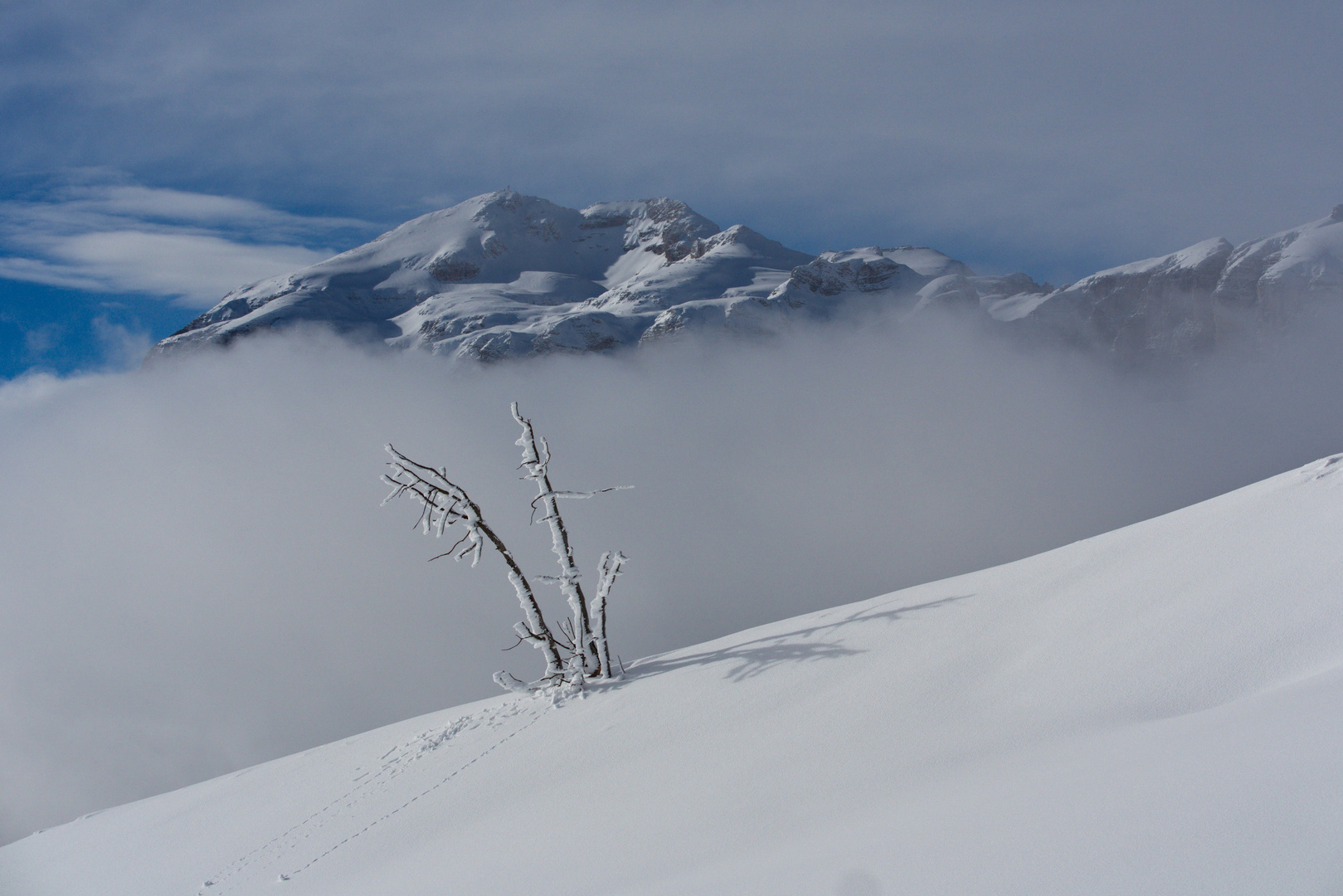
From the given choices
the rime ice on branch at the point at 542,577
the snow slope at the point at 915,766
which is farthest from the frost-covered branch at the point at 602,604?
the snow slope at the point at 915,766

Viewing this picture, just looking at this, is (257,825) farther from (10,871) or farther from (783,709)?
(783,709)

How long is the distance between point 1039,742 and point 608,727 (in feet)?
14.4

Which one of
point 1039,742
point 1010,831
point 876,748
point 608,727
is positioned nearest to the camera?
point 1010,831

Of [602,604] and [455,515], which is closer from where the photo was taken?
[455,515]

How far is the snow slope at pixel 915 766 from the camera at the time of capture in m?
3.27

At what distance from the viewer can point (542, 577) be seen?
31.1ft

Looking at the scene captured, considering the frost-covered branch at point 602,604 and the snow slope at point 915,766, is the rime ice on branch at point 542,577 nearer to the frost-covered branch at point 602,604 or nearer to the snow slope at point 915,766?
the frost-covered branch at point 602,604

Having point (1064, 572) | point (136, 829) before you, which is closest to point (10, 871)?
point (136, 829)

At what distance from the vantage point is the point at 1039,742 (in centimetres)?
462

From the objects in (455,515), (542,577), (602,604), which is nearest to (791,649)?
(542,577)

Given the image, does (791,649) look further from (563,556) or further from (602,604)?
(563,556)

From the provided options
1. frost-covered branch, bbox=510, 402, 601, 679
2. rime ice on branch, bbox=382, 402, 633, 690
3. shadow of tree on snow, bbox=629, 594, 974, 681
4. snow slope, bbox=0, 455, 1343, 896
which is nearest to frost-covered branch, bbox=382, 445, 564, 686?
rime ice on branch, bbox=382, 402, 633, 690

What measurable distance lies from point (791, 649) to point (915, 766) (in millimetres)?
3244

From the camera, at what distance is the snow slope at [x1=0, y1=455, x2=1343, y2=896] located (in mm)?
3273
